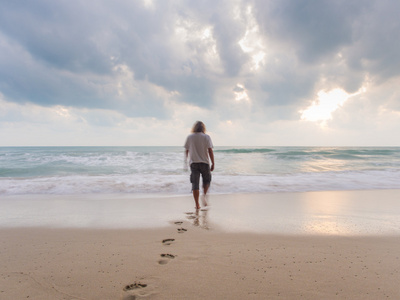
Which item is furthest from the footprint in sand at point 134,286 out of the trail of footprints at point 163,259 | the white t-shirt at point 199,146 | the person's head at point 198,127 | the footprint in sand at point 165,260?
the person's head at point 198,127

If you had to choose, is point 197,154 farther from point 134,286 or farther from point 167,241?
point 134,286

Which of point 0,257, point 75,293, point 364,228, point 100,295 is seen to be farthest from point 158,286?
point 364,228

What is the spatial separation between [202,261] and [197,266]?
0.38 feet

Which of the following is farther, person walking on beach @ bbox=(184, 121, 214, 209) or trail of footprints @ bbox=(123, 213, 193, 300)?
person walking on beach @ bbox=(184, 121, 214, 209)

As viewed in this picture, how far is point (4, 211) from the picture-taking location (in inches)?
175

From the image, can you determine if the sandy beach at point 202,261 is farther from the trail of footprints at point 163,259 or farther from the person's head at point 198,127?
the person's head at point 198,127

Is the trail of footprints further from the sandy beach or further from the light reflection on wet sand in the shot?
the light reflection on wet sand

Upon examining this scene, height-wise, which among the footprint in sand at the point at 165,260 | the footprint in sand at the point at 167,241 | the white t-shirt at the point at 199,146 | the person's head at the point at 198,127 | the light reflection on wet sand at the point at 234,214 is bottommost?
the light reflection on wet sand at the point at 234,214

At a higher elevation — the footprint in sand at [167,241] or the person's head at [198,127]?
the person's head at [198,127]

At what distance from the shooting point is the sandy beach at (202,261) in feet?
5.61

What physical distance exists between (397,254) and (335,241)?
573 mm

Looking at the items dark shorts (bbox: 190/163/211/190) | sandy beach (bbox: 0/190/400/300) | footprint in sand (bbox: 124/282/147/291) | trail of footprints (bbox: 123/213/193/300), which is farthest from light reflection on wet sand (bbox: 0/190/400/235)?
footprint in sand (bbox: 124/282/147/291)

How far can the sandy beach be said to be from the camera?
1709mm

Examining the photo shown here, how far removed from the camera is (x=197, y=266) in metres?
2.07
